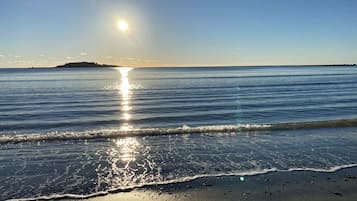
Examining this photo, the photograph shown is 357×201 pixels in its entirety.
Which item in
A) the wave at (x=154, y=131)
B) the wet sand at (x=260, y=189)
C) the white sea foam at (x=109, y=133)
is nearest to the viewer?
the wet sand at (x=260, y=189)

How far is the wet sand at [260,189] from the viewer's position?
8164mm

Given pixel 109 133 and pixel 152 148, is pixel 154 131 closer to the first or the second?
pixel 109 133

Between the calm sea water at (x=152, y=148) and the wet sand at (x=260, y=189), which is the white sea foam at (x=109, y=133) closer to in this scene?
the calm sea water at (x=152, y=148)

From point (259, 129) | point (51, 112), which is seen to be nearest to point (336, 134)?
point (259, 129)

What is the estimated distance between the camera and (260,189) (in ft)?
28.5

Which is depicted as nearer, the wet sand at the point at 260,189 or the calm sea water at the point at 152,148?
the wet sand at the point at 260,189

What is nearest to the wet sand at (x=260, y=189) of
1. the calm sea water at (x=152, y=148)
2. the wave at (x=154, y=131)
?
the calm sea water at (x=152, y=148)

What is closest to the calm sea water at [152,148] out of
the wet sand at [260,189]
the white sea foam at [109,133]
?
the white sea foam at [109,133]

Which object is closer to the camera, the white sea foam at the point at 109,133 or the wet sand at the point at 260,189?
the wet sand at the point at 260,189

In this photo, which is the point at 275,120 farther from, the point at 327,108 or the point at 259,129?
the point at 327,108

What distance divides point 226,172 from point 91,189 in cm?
372

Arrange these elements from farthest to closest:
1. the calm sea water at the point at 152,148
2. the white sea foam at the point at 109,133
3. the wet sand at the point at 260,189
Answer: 1. the white sea foam at the point at 109,133
2. the calm sea water at the point at 152,148
3. the wet sand at the point at 260,189

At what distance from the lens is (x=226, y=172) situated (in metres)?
10.3

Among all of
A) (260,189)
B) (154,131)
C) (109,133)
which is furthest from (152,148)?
(260,189)
